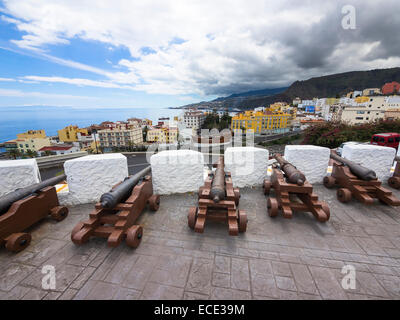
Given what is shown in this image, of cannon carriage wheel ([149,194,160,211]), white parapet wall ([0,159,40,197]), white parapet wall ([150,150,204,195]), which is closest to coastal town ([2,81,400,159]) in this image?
white parapet wall ([150,150,204,195])

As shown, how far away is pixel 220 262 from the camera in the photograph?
2432mm

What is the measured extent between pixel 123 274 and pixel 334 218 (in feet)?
12.3

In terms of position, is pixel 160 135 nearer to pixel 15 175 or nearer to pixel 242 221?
pixel 15 175

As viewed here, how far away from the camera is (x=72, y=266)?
2.39m

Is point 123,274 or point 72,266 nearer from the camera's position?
point 123,274

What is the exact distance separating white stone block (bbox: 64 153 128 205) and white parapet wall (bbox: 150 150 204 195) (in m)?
0.78

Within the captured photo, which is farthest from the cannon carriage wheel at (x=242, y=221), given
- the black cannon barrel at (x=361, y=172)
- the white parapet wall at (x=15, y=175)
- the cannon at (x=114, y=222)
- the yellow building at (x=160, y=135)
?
the yellow building at (x=160, y=135)

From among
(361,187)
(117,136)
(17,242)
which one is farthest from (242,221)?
(117,136)

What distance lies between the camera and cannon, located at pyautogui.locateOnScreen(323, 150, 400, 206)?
12.1 ft

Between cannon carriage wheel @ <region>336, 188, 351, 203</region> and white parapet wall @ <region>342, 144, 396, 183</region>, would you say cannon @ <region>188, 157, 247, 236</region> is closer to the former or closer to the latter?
cannon carriage wheel @ <region>336, 188, 351, 203</region>

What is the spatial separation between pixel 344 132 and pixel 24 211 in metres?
22.6

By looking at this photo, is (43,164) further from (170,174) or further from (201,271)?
(201,271)
